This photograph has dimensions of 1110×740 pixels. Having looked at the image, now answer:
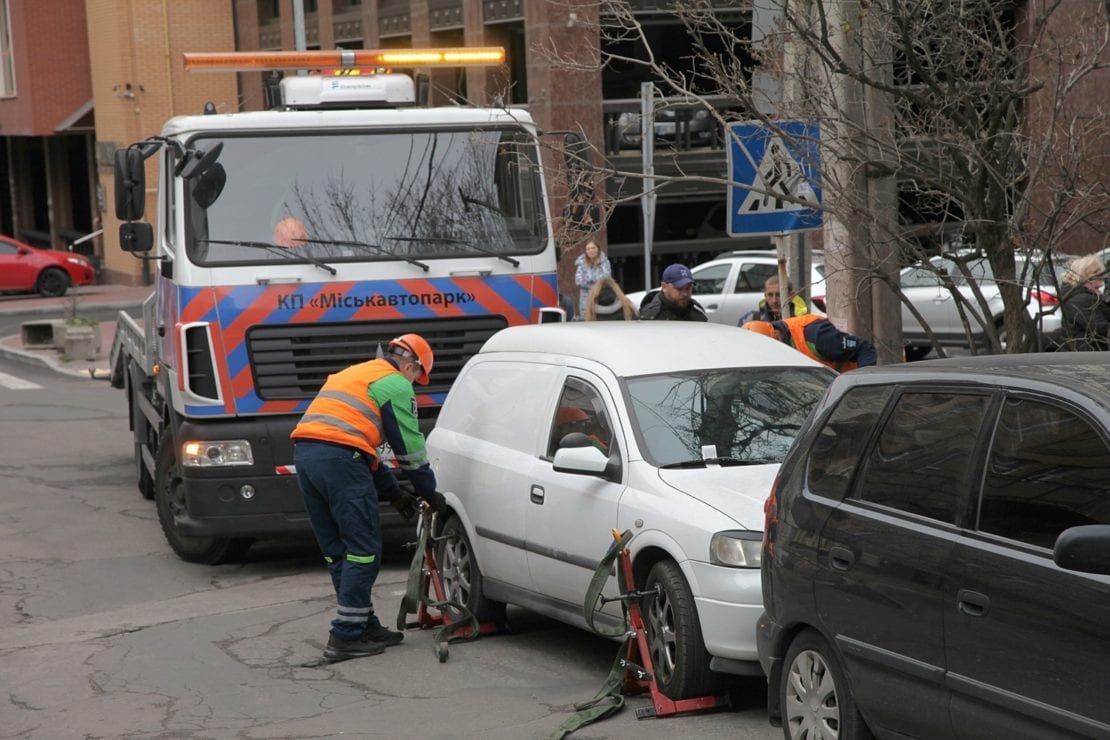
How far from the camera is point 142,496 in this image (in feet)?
47.9

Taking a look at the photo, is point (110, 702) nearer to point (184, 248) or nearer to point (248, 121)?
point (184, 248)

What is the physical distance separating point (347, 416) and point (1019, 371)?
4.32 metres

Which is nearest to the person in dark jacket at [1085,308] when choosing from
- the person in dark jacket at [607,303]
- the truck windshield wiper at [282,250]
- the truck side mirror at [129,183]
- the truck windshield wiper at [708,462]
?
the truck windshield wiper at [708,462]

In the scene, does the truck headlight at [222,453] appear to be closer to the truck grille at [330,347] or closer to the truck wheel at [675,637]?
the truck grille at [330,347]

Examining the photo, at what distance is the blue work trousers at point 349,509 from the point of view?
864 cm

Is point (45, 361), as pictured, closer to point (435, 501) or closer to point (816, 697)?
point (435, 501)

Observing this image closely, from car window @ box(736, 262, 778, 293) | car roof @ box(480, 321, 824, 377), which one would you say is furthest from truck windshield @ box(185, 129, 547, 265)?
car window @ box(736, 262, 778, 293)

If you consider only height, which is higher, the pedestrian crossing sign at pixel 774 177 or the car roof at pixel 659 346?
the pedestrian crossing sign at pixel 774 177

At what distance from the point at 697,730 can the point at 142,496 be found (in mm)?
8760

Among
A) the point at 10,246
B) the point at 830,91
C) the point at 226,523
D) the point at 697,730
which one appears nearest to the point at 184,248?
the point at 226,523

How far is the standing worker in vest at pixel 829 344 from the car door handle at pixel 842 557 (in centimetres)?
411

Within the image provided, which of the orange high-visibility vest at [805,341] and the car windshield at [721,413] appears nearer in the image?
the car windshield at [721,413]

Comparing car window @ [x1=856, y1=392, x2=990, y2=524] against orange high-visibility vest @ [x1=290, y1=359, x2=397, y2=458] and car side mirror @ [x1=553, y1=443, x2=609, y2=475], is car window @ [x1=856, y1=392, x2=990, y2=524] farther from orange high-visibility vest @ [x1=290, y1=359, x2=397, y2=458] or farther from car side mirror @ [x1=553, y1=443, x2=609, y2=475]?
orange high-visibility vest @ [x1=290, y1=359, x2=397, y2=458]

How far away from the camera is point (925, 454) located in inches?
217
